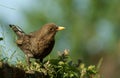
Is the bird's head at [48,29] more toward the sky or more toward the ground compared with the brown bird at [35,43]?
more toward the sky

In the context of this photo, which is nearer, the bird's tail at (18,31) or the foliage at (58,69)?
the foliage at (58,69)

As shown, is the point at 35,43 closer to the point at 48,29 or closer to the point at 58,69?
the point at 48,29

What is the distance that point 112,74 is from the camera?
19625mm

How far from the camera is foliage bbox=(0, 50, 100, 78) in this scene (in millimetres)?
5430

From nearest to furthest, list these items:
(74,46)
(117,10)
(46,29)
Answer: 1. (46,29)
2. (74,46)
3. (117,10)

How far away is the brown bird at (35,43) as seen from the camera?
626 centimetres

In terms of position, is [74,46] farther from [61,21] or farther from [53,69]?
[53,69]

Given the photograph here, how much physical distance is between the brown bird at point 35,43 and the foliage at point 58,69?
350 mm

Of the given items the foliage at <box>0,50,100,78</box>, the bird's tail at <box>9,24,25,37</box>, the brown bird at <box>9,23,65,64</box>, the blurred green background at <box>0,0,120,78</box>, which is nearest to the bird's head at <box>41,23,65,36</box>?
the brown bird at <box>9,23,65,64</box>

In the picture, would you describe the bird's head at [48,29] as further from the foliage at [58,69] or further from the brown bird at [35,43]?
the foliage at [58,69]

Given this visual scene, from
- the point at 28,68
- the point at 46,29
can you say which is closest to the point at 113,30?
the point at 46,29

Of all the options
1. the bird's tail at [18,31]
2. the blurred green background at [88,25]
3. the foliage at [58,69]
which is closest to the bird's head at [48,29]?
the bird's tail at [18,31]

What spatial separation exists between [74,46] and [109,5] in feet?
8.27

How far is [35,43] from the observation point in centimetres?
632
